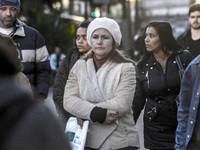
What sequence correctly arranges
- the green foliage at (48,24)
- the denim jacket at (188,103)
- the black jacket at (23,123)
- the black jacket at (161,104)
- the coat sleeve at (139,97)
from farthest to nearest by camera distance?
the green foliage at (48,24) → the coat sleeve at (139,97) → the black jacket at (161,104) → the denim jacket at (188,103) → the black jacket at (23,123)

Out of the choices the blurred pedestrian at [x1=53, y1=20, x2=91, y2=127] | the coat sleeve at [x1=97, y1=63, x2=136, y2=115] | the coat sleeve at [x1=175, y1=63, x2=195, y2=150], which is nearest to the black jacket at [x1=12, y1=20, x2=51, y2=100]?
the blurred pedestrian at [x1=53, y1=20, x2=91, y2=127]

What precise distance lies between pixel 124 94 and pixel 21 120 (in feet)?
Result: 7.30

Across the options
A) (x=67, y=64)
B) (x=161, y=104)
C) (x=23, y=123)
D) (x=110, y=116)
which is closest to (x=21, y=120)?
(x=23, y=123)

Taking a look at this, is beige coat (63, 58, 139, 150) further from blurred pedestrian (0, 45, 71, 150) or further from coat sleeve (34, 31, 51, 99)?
blurred pedestrian (0, 45, 71, 150)

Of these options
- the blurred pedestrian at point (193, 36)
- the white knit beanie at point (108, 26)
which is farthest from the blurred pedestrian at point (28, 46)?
the blurred pedestrian at point (193, 36)

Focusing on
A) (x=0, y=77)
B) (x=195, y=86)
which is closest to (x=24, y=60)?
(x=195, y=86)

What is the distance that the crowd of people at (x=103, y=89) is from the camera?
41.5 inches

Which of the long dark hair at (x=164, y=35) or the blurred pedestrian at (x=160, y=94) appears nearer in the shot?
the blurred pedestrian at (x=160, y=94)

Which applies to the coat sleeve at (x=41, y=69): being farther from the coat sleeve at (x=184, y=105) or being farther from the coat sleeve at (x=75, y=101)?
the coat sleeve at (x=184, y=105)

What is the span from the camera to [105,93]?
3.24 meters

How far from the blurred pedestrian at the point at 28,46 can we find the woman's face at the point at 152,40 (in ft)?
3.83

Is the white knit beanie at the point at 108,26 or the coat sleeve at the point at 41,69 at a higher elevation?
the white knit beanie at the point at 108,26

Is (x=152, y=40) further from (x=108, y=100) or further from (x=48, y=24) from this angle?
(x=48, y=24)

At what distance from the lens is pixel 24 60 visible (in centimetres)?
437
